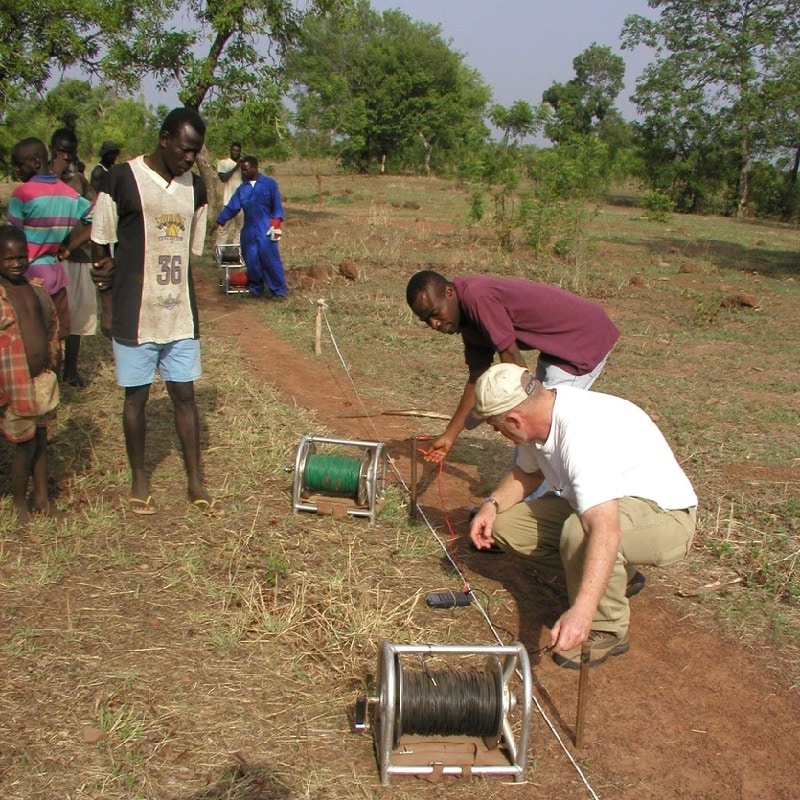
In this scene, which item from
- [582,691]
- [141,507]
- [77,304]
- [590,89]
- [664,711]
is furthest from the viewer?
[590,89]

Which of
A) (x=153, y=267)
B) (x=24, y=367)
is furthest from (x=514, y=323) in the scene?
(x=24, y=367)

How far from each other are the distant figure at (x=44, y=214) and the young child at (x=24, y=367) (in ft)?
4.46

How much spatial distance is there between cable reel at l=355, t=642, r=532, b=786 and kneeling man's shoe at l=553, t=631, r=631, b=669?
72 cm

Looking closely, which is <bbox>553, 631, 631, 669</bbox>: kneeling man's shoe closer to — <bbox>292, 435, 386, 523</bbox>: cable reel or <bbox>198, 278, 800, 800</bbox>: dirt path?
<bbox>198, 278, 800, 800</bbox>: dirt path

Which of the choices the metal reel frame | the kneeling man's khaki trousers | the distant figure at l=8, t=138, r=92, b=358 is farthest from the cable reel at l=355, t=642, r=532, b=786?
the metal reel frame

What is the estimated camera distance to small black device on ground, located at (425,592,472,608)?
15.4ft

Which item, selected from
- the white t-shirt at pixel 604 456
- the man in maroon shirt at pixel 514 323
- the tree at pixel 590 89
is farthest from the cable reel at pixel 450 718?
the tree at pixel 590 89

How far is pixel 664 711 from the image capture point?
4027 mm

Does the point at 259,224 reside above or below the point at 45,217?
below

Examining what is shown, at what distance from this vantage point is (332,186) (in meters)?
33.4

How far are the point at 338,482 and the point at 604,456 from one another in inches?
86.0

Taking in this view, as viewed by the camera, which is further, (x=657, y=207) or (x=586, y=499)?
(x=657, y=207)

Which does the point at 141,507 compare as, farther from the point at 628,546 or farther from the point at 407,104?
the point at 407,104

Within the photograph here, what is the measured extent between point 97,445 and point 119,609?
2.41 meters
